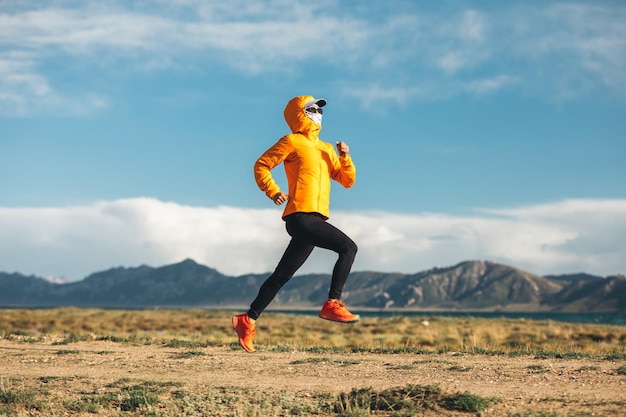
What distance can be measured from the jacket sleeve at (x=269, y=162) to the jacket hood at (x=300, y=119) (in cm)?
32

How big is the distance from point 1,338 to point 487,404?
15073mm

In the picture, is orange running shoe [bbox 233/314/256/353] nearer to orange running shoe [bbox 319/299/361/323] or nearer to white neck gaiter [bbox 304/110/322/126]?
orange running shoe [bbox 319/299/361/323]

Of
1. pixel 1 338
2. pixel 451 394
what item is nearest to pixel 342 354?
pixel 451 394

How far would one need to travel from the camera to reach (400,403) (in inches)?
363

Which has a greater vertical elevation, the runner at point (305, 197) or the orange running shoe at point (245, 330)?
the runner at point (305, 197)

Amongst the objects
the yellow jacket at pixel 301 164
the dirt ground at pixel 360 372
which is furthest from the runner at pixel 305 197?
the dirt ground at pixel 360 372

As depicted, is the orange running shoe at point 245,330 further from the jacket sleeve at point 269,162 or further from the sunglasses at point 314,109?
the sunglasses at point 314,109

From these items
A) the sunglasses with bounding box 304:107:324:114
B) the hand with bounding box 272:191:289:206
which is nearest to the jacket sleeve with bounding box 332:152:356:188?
the sunglasses with bounding box 304:107:324:114

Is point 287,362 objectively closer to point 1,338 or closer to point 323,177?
point 323,177

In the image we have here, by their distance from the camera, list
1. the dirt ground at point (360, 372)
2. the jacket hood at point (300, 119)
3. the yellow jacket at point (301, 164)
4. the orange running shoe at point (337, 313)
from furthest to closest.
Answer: the jacket hood at point (300, 119) → the yellow jacket at point (301, 164) → the orange running shoe at point (337, 313) → the dirt ground at point (360, 372)

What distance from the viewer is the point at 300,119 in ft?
34.1

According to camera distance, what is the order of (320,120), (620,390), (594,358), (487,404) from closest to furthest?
(487,404), (620,390), (320,120), (594,358)

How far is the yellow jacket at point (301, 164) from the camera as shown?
997 centimetres

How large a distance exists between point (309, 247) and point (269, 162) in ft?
4.44
